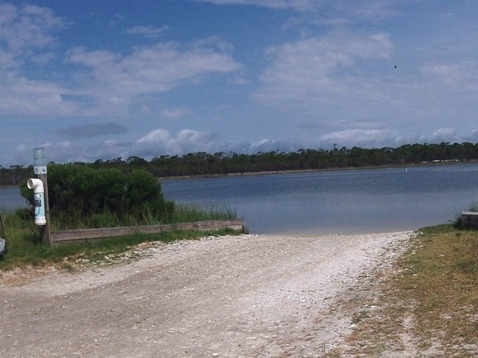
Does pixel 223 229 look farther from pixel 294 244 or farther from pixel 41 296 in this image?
pixel 41 296

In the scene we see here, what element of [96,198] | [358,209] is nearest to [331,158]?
[358,209]

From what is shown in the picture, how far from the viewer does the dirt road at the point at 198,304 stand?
718cm

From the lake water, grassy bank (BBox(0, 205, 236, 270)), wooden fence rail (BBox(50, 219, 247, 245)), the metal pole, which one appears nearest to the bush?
grassy bank (BBox(0, 205, 236, 270))

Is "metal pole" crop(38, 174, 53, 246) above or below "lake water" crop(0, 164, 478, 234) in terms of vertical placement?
above

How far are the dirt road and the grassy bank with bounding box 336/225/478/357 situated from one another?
0.98ft

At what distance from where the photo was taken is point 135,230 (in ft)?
49.1

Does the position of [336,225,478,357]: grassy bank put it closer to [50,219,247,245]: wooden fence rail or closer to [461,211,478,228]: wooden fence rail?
[461,211,478,228]: wooden fence rail

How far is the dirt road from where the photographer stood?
23.6 ft

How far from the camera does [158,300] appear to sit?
928 centimetres

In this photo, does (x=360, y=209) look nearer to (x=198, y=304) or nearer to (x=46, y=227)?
(x=46, y=227)

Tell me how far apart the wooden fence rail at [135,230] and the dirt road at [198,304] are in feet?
5.11

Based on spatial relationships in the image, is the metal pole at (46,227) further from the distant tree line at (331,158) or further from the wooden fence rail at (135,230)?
the distant tree line at (331,158)

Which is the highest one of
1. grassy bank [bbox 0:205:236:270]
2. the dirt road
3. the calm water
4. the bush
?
the bush

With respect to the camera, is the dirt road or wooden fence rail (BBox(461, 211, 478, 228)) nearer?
the dirt road
